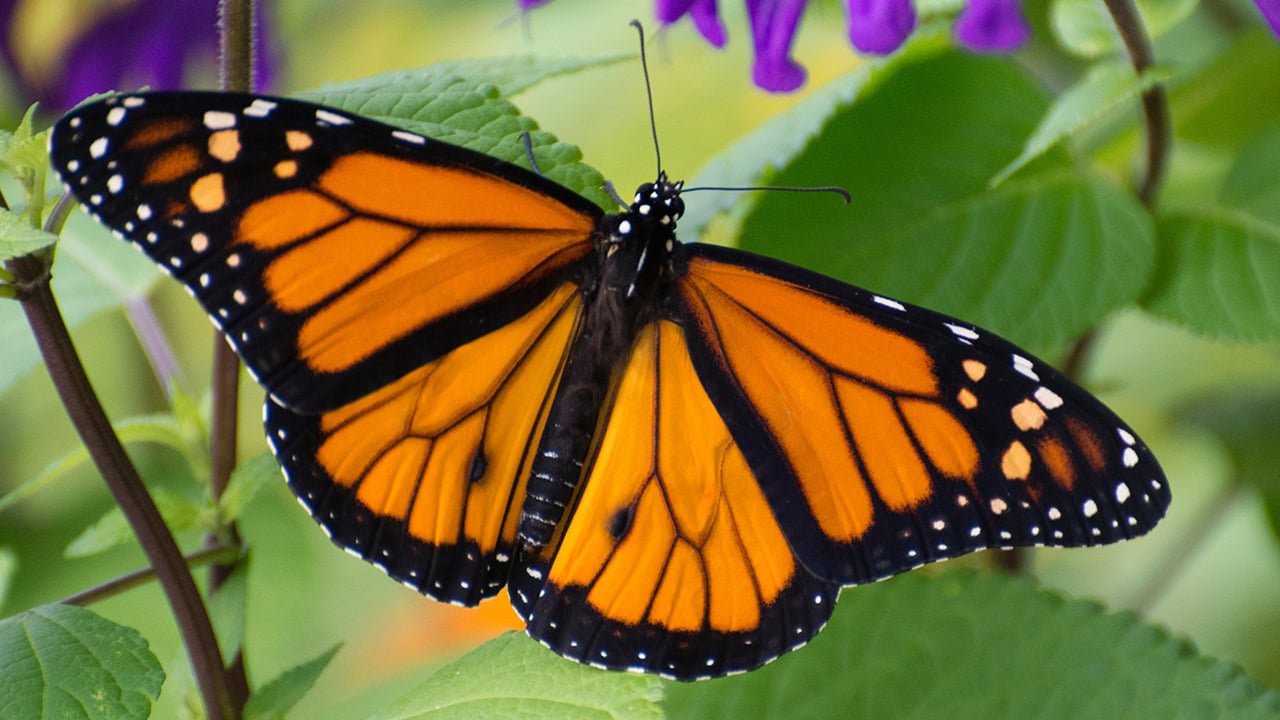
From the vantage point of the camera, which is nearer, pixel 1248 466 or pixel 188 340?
pixel 1248 466

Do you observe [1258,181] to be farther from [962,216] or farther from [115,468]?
[115,468]

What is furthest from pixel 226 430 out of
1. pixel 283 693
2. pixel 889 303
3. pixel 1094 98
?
pixel 1094 98

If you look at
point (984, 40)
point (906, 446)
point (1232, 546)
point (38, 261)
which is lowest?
point (1232, 546)

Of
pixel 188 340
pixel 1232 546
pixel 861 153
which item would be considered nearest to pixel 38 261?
pixel 861 153

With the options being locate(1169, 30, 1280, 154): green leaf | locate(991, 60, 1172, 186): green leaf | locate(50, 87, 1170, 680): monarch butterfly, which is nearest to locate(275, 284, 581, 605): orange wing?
locate(50, 87, 1170, 680): monarch butterfly

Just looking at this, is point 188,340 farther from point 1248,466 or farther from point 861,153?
point 1248,466

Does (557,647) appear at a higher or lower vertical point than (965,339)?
lower

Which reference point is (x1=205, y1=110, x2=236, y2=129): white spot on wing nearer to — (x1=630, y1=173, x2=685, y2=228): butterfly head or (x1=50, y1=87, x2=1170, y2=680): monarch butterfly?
(x1=50, y1=87, x2=1170, y2=680): monarch butterfly
